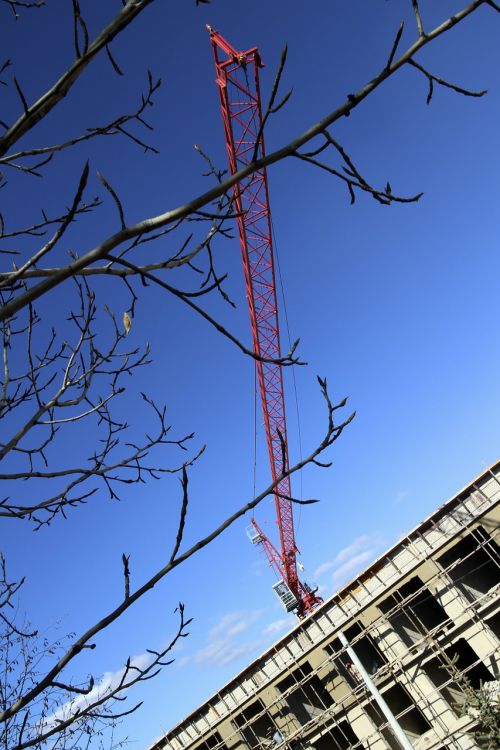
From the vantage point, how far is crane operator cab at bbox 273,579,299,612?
41422 millimetres

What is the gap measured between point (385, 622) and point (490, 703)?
464cm

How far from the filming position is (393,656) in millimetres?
18234

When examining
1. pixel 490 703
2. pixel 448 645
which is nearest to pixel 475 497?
pixel 448 645

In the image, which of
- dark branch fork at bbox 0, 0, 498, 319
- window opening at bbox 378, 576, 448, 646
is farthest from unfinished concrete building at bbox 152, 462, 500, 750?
dark branch fork at bbox 0, 0, 498, 319

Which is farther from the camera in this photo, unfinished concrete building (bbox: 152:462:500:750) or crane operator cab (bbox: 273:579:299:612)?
crane operator cab (bbox: 273:579:299:612)

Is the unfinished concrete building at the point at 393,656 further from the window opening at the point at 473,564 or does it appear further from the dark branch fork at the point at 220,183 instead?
the dark branch fork at the point at 220,183

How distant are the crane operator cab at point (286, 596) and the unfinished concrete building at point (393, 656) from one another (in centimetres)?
2134

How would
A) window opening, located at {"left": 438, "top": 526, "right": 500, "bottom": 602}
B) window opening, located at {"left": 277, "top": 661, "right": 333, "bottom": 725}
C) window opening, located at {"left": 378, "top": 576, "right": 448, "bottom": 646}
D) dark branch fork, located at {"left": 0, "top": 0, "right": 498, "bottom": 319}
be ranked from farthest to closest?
window opening, located at {"left": 277, "top": 661, "right": 333, "bottom": 725} → window opening, located at {"left": 378, "top": 576, "right": 448, "bottom": 646} → window opening, located at {"left": 438, "top": 526, "right": 500, "bottom": 602} → dark branch fork, located at {"left": 0, "top": 0, "right": 498, "bottom": 319}

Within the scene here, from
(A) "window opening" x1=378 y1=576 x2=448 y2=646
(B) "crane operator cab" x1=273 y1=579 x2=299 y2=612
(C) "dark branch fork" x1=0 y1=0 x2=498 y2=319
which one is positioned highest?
(B) "crane operator cab" x1=273 y1=579 x2=299 y2=612

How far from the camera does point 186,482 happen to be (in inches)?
71.4

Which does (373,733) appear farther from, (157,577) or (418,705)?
(157,577)

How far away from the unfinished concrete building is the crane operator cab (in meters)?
21.3

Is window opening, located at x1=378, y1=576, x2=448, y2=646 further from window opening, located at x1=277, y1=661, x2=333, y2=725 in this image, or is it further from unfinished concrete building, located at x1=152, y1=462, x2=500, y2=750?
window opening, located at x1=277, y1=661, x2=333, y2=725

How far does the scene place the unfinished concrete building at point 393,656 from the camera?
677 inches
